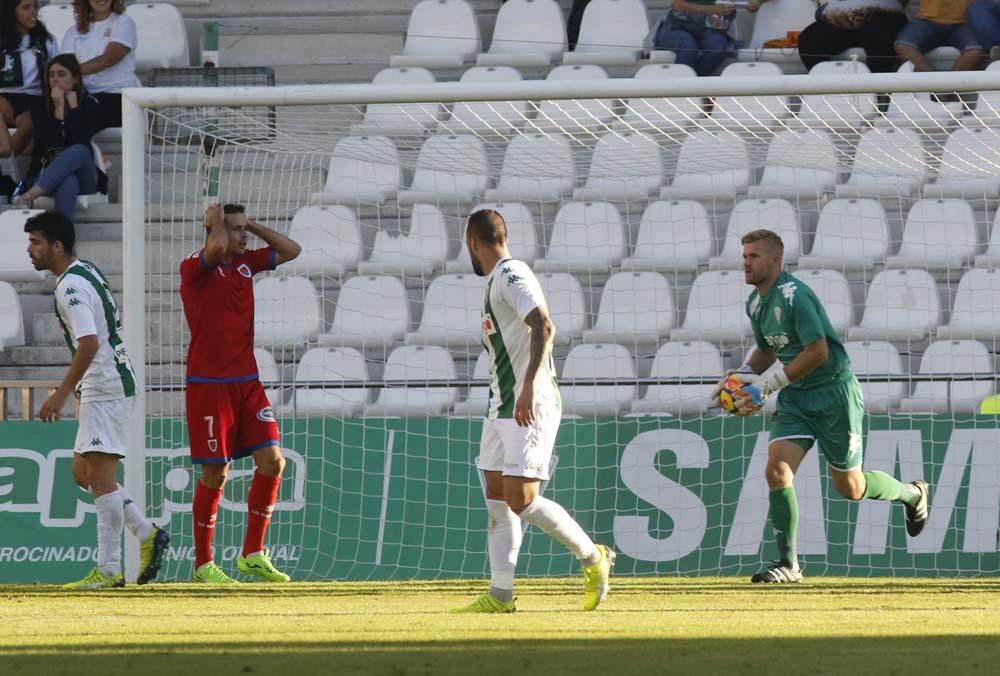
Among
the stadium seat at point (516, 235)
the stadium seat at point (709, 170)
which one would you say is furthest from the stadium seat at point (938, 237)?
the stadium seat at point (516, 235)

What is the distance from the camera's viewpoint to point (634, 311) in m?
12.0

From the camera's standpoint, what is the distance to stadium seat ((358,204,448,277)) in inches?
494

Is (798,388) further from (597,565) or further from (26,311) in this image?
(26,311)

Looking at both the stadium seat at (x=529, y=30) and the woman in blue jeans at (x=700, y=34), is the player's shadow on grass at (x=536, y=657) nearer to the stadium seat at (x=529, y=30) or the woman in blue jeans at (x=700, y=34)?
the woman in blue jeans at (x=700, y=34)

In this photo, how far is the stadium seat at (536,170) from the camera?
1251cm

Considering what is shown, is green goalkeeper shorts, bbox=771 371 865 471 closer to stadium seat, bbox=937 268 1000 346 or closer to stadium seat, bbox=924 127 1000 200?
stadium seat, bbox=937 268 1000 346

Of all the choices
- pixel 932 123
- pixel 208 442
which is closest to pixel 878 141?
pixel 932 123

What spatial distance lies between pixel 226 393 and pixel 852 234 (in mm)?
5439

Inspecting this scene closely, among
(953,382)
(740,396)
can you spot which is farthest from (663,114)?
(740,396)

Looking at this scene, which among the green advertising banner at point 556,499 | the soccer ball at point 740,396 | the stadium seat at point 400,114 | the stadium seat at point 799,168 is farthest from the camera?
the stadium seat at point 400,114

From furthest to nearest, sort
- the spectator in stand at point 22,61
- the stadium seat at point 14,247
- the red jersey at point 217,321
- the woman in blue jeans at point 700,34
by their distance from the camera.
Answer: the woman in blue jeans at point 700,34 → the spectator in stand at point 22,61 → the stadium seat at point 14,247 → the red jersey at point 217,321

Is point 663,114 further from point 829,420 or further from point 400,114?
point 829,420

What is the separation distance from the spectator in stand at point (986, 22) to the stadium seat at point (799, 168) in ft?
6.36

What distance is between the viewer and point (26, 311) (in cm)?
1289
